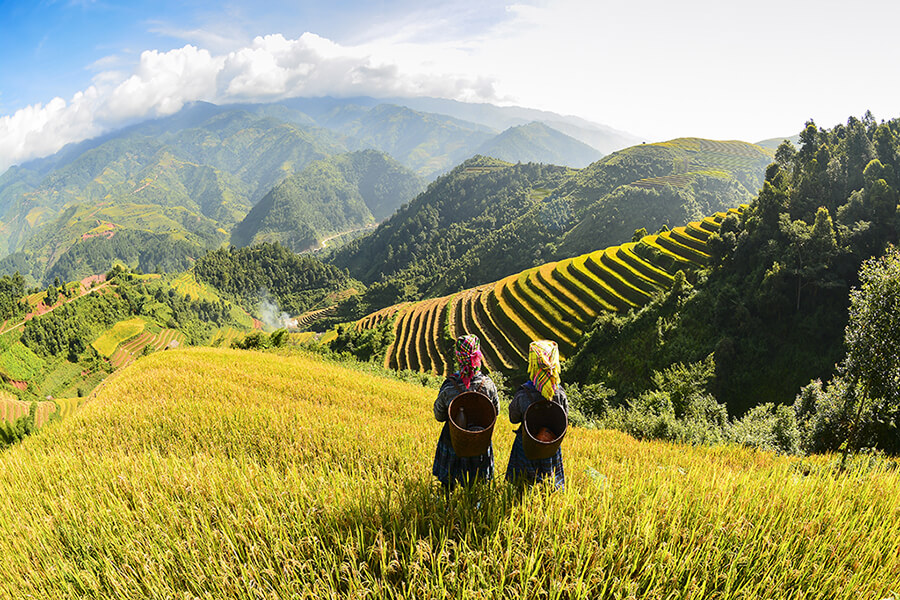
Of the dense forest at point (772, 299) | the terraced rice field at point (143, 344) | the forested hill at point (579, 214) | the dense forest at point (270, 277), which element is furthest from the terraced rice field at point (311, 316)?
the dense forest at point (772, 299)

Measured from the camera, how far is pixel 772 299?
29234 mm

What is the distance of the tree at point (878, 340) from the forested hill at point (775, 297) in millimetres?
19500

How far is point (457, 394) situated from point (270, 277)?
19097 cm

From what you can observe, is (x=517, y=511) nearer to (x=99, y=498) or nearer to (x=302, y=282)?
(x=99, y=498)

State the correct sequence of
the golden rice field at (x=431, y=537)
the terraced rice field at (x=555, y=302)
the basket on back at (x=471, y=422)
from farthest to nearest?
the terraced rice field at (x=555, y=302) < the basket on back at (x=471, y=422) < the golden rice field at (x=431, y=537)

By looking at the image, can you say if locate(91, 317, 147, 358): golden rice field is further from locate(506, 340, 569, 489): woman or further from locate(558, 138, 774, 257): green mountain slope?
locate(506, 340, 569, 489): woman

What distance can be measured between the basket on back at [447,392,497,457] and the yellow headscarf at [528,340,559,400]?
584mm

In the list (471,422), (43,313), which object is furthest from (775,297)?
(43,313)

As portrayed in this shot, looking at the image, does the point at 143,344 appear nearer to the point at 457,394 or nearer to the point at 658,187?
the point at 457,394

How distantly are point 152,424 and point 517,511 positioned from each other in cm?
628

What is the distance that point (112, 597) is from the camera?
224cm

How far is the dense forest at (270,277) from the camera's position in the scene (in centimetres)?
16500

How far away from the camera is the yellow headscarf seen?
3512 mm

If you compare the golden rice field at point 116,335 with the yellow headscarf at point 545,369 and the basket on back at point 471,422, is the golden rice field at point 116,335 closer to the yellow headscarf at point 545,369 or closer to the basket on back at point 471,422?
the basket on back at point 471,422
